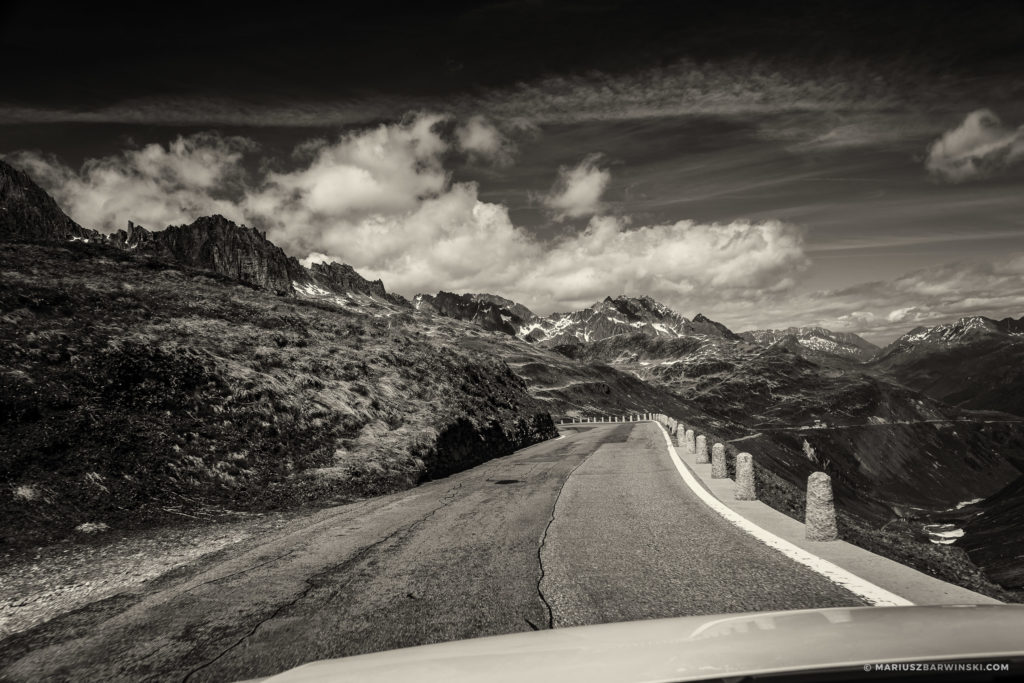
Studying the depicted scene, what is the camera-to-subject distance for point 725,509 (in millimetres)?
9781

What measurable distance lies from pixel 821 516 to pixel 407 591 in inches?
214

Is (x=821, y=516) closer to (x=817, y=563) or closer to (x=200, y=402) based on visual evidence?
(x=817, y=563)

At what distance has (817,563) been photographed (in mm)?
6203

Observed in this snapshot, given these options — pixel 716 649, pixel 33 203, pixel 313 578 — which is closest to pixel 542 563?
pixel 313 578

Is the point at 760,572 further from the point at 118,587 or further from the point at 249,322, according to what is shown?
the point at 249,322

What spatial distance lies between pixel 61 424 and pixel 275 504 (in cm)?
413

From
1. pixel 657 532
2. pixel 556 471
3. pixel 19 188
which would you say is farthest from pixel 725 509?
pixel 19 188

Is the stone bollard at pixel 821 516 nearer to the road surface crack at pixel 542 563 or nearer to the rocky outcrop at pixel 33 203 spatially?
the road surface crack at pixel 542 563

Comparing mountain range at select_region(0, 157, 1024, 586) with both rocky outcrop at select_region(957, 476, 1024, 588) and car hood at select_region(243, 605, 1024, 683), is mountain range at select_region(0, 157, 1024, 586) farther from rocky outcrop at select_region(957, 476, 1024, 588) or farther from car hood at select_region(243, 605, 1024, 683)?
rocky outcrop at select_region(957, 476, 1024, 588)

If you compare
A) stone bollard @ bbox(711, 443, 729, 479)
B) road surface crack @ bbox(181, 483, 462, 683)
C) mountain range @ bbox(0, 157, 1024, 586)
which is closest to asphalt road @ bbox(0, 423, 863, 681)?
road surface crack @ bbox(181, 483, 462, 683)

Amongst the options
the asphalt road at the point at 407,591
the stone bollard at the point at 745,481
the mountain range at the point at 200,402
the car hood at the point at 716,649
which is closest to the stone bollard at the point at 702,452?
the mountain range at the point at 200,402

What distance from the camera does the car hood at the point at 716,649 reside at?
8.14ft

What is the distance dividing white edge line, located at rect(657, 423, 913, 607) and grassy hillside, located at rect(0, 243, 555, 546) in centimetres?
819

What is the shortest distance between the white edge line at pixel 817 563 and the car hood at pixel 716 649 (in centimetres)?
194
